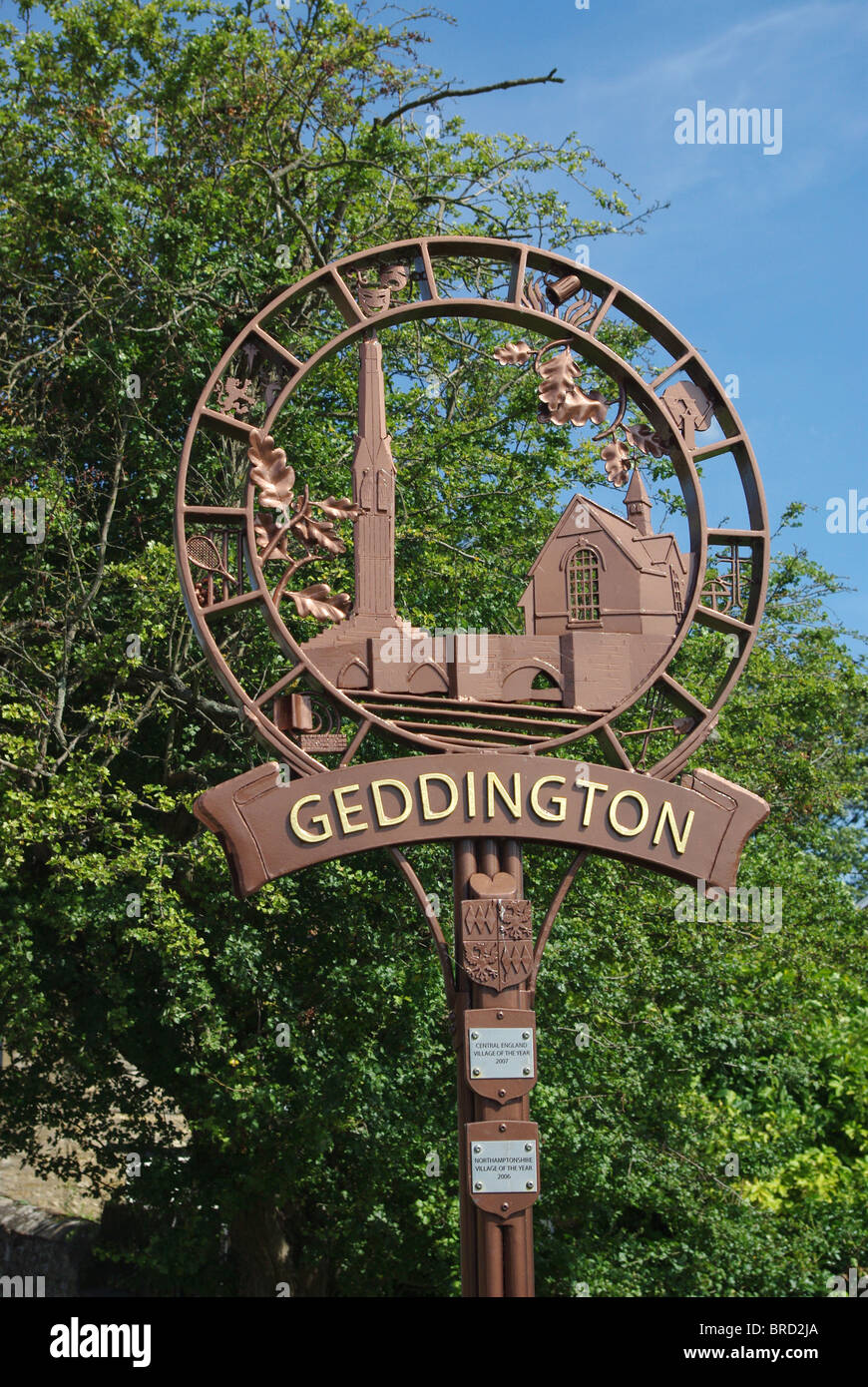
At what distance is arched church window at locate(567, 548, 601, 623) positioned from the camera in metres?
6.44

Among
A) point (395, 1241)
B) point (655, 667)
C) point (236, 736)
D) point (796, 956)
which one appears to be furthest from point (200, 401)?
point (796, 956)

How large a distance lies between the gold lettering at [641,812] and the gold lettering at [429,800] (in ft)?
2.34

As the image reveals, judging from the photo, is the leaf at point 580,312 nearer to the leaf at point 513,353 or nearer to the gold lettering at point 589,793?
the leaf at point 513,353

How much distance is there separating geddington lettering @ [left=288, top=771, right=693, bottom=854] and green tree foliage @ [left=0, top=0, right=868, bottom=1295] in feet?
13.1

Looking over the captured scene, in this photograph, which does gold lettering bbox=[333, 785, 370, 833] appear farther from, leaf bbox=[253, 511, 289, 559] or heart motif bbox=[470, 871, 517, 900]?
leaf bbox=[253, 511, 289, 559]

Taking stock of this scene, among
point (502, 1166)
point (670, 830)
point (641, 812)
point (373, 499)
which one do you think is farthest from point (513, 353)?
point (502, 1166)

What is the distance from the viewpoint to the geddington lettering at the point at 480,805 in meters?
5.79

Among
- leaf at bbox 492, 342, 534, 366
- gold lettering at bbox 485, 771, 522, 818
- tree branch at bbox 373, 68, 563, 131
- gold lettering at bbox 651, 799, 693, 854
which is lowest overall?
gold lettering at bbox 651, 799, 693, 854

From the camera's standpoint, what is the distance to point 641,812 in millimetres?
6082

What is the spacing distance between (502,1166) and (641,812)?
5.35 ft

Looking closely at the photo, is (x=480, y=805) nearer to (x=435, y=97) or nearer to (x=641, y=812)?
(x=641, y=812)

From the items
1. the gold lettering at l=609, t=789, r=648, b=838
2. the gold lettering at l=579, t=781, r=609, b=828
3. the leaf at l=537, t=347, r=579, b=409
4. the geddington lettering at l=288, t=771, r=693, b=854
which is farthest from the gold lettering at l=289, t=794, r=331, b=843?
the leaf at l=537, t=347, r=579, b=409
